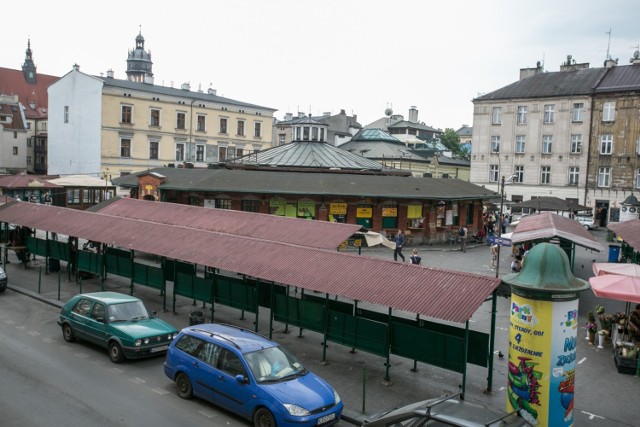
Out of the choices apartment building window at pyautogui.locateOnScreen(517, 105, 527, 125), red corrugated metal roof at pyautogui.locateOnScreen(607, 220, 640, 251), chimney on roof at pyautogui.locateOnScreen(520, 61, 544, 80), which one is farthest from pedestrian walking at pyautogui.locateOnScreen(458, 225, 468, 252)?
chimney on roof at pyautogui.locateOnScreen(520, 61, 544, 80)

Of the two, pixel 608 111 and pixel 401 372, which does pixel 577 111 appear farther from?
pixel 401 372

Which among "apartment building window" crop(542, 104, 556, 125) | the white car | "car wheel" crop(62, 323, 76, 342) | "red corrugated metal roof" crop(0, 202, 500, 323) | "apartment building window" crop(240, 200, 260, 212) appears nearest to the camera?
"red corrugated metal roof" crop(0, 202, 500, 323)

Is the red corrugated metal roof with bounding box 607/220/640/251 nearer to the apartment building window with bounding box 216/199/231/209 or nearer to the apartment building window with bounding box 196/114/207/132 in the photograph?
the apartment building window with bounding box 216/199/231/209

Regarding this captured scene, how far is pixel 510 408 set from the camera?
11727 millimetres

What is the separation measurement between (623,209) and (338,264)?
3989 centimetres

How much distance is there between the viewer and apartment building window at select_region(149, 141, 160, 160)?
62.8m

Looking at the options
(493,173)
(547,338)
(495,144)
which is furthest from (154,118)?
(547,338)

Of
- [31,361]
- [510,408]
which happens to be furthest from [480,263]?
[31,361]

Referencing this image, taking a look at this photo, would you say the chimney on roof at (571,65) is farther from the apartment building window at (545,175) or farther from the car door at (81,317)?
the car door at (81,317)

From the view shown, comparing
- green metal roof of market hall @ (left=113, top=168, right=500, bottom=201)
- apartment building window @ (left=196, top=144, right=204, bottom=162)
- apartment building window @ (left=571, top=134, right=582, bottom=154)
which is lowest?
green metal roof of market hall @ (left=113, top=168, right=500, bottom=201)

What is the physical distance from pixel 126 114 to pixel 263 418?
55369 millimetres

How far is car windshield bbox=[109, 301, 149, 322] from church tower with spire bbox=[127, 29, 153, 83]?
350 feet

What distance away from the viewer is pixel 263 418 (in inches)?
437

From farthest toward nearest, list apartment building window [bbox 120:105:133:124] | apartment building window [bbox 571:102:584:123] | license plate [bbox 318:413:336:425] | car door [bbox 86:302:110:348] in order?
apartment building window [bbox 120:105:133:124]
apartment building window [bbox 571:102:584:123]
car door [bbox 86:302:110:348]
license plate [bbox 318:413:336:425]
